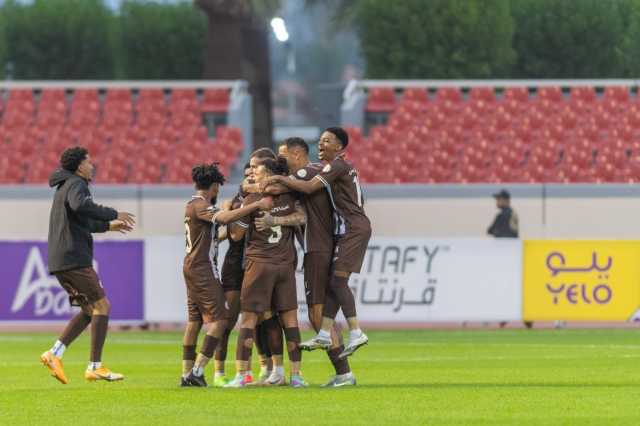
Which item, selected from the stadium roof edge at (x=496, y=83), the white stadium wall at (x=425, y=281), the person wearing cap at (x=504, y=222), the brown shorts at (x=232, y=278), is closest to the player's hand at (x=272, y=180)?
the brown shorts at (x=232, y=278)

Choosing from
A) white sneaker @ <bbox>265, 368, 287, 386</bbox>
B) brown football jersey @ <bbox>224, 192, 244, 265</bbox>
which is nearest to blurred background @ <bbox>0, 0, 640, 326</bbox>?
brown football jersey @ <bbox>224, 192, 244, 265</bbox>

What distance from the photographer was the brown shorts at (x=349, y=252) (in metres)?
13.3

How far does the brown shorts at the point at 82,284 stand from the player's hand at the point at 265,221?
1.75 meters

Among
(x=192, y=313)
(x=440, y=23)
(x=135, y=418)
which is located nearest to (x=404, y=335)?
(x=192, y=313)

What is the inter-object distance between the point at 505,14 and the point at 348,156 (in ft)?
22.5

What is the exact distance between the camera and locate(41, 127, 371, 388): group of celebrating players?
13078 mm

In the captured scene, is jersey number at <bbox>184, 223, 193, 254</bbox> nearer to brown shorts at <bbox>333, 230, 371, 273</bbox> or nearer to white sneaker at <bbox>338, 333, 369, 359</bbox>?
A: brown shorts at <bbox>333, 230, 371, 273</bbox>

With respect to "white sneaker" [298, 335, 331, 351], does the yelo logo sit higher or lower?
higher

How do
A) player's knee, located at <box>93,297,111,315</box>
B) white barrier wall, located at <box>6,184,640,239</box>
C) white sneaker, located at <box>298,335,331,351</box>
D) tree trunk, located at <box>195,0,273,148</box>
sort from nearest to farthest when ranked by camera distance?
white sneaker, located at <box>298,335,331,351</box> → player's knee, located at <box>93,297,111,315</box> → white barrier wall, located at <box>6,184,640,239</box> → tree trunk, located at <box>195,0,273,148</box>

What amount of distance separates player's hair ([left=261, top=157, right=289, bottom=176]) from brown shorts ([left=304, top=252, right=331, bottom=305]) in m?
0.71

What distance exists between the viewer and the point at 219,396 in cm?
1266

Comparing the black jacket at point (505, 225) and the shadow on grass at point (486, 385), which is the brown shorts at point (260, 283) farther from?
the black jacket at point (505, 225)

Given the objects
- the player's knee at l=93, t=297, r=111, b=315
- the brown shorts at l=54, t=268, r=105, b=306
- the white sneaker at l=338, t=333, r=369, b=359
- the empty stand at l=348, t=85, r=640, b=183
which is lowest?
the white sneaker at l=338, t=333, r=369, b=359

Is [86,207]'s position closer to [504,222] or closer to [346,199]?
[346,199]
